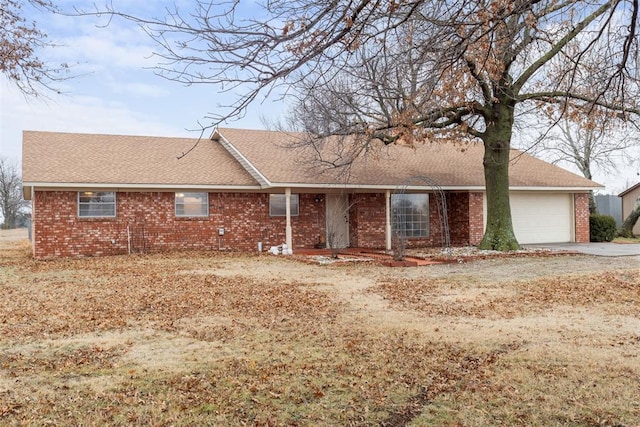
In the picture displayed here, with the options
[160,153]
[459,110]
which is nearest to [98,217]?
[160,153]

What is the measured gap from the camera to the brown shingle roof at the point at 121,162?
16844 millimetres

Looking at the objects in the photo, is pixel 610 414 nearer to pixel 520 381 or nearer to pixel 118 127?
pixel 520 381

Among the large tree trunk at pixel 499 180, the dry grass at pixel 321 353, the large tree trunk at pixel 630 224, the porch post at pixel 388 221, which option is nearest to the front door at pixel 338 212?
the porch post at pixel 388 221

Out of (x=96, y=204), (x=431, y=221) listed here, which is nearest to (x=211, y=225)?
(x=96, y=204)

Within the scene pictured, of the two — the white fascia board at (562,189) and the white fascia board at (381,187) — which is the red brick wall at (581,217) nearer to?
the white fascia board at (562,189)

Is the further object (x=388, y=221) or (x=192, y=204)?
(x=388, y=221)

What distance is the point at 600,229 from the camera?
932 inches

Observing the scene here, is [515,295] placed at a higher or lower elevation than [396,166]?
lower

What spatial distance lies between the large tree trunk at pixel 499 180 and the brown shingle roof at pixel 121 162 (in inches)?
311

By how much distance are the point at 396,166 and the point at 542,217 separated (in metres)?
6.56

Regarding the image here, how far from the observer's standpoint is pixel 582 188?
21812mm

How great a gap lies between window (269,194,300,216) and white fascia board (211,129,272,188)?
1140 mm

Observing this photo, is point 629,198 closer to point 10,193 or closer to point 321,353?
point 321,353

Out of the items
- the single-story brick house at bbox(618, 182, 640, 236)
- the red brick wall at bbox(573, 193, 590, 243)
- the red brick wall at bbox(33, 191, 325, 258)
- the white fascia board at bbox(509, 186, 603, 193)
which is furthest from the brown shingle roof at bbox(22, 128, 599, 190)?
the single-story brick house at bbox(618, 182, 640, 236)
